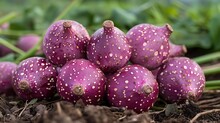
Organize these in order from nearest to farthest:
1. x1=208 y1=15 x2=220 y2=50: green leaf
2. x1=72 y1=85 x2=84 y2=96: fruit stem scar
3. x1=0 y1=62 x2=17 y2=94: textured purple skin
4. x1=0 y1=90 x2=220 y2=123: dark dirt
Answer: x1=0 y1=90 x2=220 y2=123: dark dirt < x1=72 y1=85 x2=84 y2=96: fruit stem scar < x1=0 y1=62 x2=17 y2=94: textured purple skin < x1=208 y1=15 x2=220 y2=50: green leaf

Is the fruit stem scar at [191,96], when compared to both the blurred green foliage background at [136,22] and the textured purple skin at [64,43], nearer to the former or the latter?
the textured purple skin at [64,43]

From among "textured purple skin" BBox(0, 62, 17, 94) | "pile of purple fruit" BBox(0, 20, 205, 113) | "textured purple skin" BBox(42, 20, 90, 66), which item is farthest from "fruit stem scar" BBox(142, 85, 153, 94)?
"textured purple skin" BBox(0, 62, 17, 94)

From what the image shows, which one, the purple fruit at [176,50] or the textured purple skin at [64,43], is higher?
the textured purple skin at [64,43]

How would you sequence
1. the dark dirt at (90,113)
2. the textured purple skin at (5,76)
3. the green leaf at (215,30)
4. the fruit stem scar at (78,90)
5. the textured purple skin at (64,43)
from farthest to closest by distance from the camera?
1. the green leaf at (215,30)
2. the textured purple skin at (5,76)
3. the textured purple skin at (64,43)
4. the fruit stem scar at (78,90)
5. the dark dirt at (90,113)

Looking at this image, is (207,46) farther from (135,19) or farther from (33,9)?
(33,9)

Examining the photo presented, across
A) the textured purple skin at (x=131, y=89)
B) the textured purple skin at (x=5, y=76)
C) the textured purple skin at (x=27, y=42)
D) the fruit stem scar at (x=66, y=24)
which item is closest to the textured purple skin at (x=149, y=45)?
the textured purple skin at (x=131, y=89)

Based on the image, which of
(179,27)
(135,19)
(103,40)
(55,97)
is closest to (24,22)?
(135,19)

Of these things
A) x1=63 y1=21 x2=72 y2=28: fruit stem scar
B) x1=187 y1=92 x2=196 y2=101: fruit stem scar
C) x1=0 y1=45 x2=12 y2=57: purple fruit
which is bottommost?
x1=187 y1=92 x2=196 y2=101: fruit stem scar

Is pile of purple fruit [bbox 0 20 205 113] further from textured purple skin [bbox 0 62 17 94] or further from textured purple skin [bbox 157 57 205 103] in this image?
textured purple skin [bbox 0 62 17 94]
